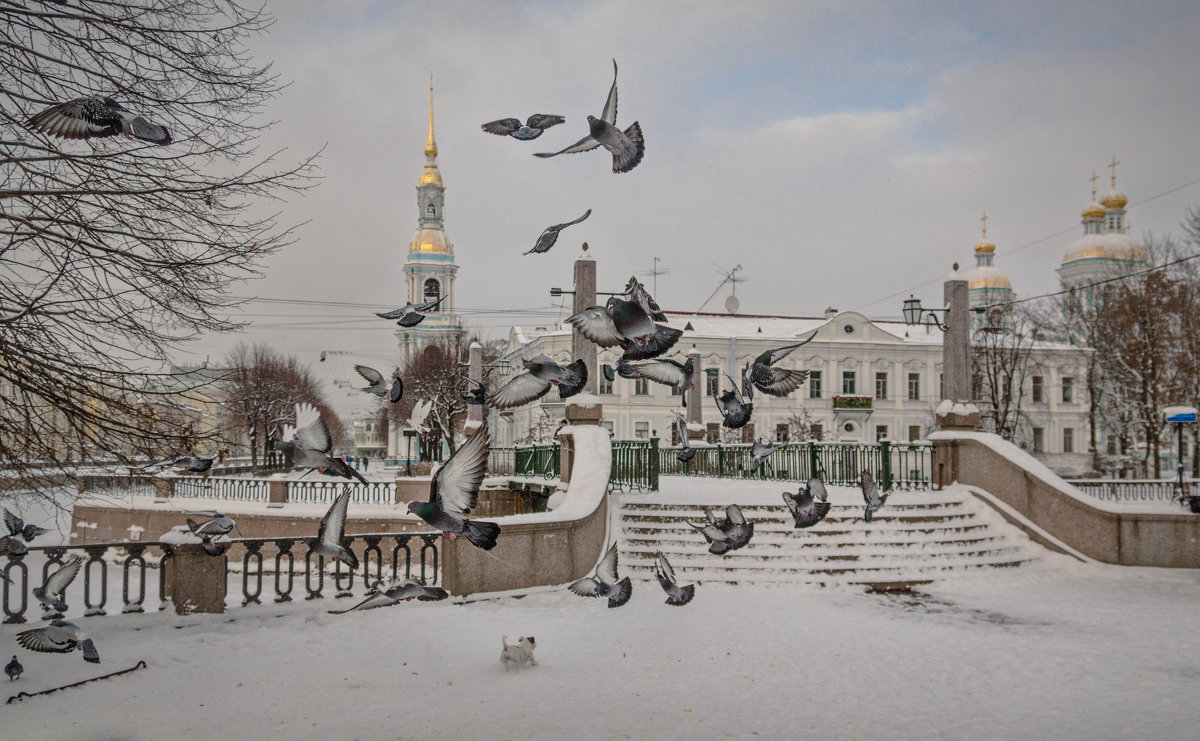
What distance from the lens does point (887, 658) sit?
8.09 m

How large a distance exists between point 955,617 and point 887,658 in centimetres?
240

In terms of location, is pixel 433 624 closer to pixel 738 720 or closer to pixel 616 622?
pixel 616 622

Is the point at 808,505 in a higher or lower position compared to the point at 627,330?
lower

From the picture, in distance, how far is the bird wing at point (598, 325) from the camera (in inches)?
177

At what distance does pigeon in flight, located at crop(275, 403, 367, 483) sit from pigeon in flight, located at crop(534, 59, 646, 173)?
2.30m

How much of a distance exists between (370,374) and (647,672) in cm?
384

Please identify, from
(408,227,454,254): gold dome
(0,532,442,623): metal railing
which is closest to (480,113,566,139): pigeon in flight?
(0,532,442,623): metal railing

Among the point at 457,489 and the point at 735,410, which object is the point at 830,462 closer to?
the point at 735,410

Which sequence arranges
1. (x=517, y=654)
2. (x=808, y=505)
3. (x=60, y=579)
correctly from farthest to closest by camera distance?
(x=808, y=505) < (x=517, y=654) < (x=60, y=579)

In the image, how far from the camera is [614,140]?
4.38 metres

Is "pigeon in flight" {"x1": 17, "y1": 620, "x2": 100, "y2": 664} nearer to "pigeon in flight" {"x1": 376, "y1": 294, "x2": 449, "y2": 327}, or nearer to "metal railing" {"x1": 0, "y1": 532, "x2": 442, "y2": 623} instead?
"metal railing" {"x1": 0, "y1": 532, "x2": 442, "y2": 623}

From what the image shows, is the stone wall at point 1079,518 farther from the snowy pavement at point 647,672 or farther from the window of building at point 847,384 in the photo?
the window of building at point 847,384

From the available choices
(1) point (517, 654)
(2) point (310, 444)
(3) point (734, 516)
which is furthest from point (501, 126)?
(3) point (734, 516)

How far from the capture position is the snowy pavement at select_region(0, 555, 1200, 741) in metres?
6.18
